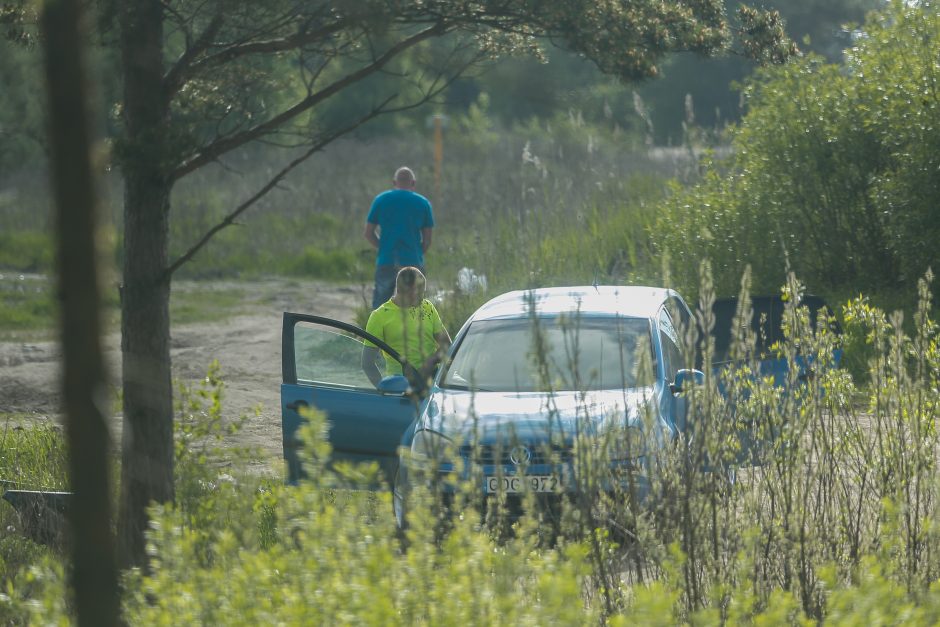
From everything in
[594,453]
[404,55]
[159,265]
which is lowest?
[594,453]

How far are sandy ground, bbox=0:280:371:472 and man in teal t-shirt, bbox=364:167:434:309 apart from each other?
163cm

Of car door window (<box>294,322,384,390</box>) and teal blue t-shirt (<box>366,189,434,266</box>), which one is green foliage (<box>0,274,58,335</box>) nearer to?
car door window (<box>294,322,384,390</box>)

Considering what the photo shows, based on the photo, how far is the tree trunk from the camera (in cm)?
618

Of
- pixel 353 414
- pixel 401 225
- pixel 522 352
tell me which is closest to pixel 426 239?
pixel 401 225

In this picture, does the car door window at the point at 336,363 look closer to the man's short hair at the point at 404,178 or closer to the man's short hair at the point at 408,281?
the man's short hair at the point at 408,281

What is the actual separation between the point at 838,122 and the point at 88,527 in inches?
519

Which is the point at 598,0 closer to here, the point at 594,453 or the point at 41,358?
the point at 594,453

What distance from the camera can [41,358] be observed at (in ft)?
51.1

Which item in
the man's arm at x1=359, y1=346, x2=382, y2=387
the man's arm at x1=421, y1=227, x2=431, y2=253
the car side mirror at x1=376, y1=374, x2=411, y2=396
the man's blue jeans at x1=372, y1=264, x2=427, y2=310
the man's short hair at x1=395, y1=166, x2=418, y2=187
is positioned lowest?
the car side mirror at x1=376, y1=374, x2=411, y2=396

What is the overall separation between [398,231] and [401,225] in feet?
0.21

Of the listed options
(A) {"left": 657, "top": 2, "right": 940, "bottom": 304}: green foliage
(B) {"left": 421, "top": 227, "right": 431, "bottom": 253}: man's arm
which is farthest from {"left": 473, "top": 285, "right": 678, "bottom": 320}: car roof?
(A) {"left": 657, "top": 2, "right": 940, "bottom": 304}: green foliage

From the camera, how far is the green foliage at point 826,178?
13.8m

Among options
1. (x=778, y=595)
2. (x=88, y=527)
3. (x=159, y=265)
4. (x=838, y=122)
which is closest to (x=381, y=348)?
(x=159, y=265)

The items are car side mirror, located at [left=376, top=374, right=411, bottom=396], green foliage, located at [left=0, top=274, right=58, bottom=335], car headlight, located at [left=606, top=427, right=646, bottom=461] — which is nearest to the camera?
car headlight, located at [left=606, top=427, right=646, bottom=461]
